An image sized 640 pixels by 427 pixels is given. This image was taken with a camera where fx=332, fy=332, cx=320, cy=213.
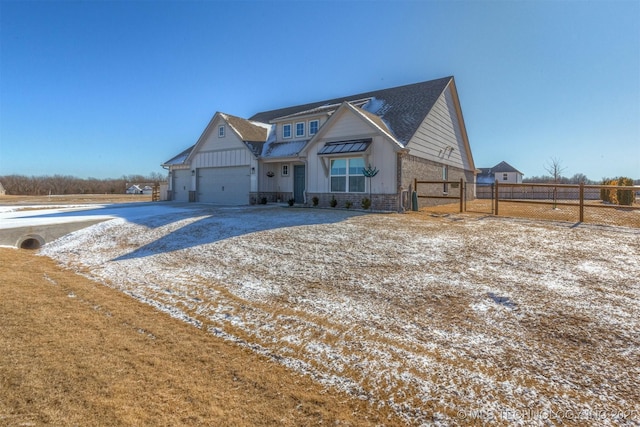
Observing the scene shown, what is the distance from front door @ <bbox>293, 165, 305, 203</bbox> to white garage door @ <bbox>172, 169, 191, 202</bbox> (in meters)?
8.91

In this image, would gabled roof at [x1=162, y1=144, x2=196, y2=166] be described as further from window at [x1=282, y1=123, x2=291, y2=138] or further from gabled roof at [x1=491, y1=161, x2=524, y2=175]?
gabled roof at [x1=491, y1=161, x2=524, y2=175]

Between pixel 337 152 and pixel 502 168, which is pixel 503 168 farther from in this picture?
pixel 337 152

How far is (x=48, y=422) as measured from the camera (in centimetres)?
263

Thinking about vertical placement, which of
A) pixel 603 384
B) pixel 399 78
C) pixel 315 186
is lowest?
pixel 603 384

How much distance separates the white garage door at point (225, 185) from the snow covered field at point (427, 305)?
9726 millimetres

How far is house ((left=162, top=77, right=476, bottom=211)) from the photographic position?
14672 millimetres

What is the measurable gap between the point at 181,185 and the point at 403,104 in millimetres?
16252

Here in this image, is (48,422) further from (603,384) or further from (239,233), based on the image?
(239,233)

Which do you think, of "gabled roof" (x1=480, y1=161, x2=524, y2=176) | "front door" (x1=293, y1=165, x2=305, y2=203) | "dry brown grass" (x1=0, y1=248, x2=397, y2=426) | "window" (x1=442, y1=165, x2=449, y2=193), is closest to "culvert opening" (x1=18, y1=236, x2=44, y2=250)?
"dry brown grass" (x1=0, y1=248, x2=397, y2=426)

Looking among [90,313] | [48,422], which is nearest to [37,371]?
[48,422]

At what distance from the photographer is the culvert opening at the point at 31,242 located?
1055 cm

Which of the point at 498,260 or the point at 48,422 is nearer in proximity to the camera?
the point at 48,422

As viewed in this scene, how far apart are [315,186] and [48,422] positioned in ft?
46.7

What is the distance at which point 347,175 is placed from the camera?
1550 cm
